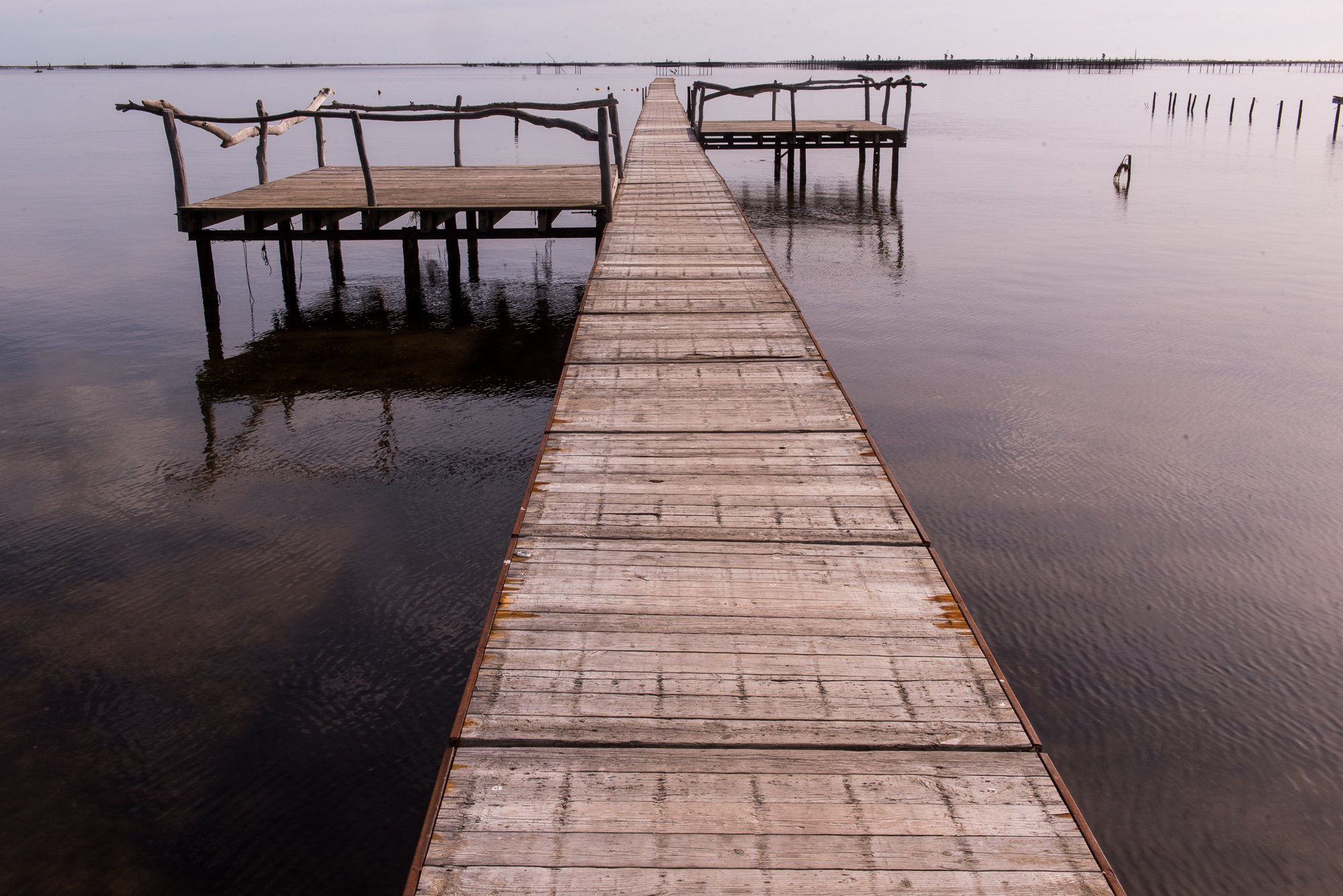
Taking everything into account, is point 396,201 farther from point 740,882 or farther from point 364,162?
point 740,882

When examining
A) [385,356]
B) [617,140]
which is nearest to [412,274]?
[385,356]

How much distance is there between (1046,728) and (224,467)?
23.4ft

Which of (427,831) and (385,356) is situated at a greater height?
(427,831)

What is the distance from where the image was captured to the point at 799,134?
25.2 meters

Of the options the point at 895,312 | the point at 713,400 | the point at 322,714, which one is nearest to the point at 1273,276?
the point at 895,312

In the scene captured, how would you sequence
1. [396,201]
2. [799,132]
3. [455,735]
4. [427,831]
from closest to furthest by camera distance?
[427,831]
[455,735]
[396,201]
[799,132]

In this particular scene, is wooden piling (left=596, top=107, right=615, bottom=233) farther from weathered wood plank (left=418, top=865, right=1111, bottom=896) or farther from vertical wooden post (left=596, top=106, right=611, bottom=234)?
weathered wood plank (left=418, top=865, right=1111, bottom=896)

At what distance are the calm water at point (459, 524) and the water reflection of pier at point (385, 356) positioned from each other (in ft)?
0.25

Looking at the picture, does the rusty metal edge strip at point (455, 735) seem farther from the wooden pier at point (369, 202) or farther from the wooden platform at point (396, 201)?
the wooden platform at point (396, 201)

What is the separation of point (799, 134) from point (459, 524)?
20.1m

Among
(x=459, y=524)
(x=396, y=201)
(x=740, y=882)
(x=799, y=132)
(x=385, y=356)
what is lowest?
(x=459, y=524)

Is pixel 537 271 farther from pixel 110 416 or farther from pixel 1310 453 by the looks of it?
pixel 1310 453

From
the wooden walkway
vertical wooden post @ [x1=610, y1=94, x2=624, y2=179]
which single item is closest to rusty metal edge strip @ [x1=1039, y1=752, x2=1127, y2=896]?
the wooden walkway

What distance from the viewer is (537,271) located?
56.3 ft
